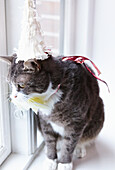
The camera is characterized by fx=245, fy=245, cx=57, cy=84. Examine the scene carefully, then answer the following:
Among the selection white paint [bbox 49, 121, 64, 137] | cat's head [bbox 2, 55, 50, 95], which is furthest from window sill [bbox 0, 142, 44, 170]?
cat's head [bbox 2, 55, 50, 95]

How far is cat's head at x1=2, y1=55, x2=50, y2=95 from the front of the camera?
601mm

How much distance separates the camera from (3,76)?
2.43 feet

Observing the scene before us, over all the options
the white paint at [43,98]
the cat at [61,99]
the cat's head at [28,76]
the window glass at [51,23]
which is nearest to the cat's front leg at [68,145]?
the cat at [61,99]

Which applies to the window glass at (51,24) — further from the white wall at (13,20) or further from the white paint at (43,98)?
the white paint at (43,98)

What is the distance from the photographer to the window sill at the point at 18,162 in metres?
0.82

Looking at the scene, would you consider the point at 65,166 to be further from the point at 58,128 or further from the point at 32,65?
the point at 32,65

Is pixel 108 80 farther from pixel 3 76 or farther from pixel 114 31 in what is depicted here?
pixel 3 76

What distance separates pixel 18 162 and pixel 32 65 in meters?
0.42

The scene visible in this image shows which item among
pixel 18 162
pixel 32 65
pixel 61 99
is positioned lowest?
pixel 18 162

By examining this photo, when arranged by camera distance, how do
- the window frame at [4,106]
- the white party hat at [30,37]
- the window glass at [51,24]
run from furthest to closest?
1. the window glass at [51,24]
2. the window frame at [4,106]
3. the white party hat at [30,37]

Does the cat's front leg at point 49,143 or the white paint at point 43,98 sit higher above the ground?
the white paint at point 43,98

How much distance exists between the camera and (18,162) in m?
0.85

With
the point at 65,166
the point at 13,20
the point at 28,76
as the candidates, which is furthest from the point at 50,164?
the point at 13,20

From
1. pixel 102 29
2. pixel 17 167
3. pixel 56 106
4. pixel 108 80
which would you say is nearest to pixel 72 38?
pixel 102 29
